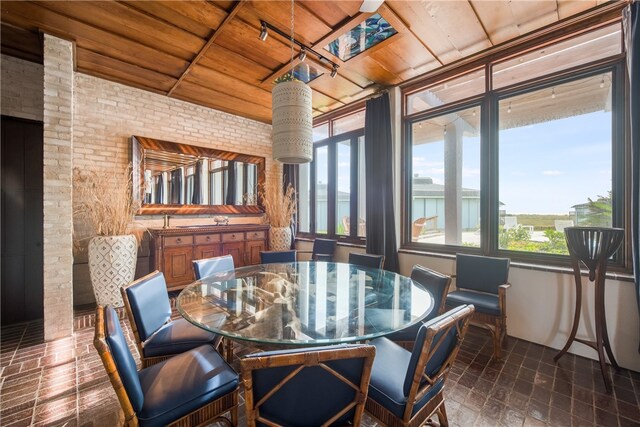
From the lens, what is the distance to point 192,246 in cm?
396

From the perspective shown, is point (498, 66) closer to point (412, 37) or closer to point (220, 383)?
point (412, 37)

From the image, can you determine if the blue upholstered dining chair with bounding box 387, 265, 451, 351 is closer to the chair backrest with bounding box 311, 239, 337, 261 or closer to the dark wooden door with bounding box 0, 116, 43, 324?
the chair backrest with bounding box 311, 239, 337, 261

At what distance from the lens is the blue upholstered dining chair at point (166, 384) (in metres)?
1.07

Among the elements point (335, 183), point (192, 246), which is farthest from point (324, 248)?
point (192, 246)

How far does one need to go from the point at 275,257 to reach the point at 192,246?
1449mm

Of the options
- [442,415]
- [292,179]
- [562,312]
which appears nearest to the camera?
[442,415]

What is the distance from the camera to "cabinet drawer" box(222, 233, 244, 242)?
431 cm

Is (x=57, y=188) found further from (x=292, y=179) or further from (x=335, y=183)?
(x=335, y=183)

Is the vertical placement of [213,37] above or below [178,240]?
above

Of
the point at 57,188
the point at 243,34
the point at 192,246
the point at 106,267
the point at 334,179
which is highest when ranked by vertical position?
the point at 243,34

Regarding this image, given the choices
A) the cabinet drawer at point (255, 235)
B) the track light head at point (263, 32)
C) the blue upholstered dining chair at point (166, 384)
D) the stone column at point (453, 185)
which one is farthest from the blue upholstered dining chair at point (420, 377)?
the cabinet drawer at point (255, 235)

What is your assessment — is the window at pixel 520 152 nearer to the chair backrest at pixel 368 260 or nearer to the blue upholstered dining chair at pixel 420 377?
the chair backrest at pixel 368 260

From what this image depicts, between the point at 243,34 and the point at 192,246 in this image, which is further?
the point at 192,246

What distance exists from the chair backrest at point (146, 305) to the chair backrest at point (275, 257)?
4.67 ft
